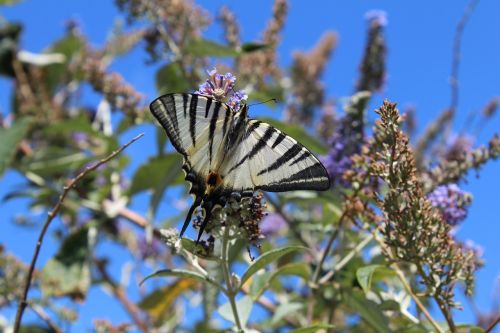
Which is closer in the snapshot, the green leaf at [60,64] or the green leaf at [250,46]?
the green leaf at [250,46]

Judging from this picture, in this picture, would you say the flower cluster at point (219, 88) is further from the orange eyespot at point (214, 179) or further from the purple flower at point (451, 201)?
the purple flower at point (451, 201)

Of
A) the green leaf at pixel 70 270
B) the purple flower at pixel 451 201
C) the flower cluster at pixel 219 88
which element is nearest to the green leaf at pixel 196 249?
the flower cluster at pixel 219 88

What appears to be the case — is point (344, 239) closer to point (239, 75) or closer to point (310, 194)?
point (310, 194)

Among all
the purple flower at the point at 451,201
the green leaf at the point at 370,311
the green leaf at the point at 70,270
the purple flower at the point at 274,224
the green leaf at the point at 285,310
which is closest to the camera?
the green leaf at the point at 370,311

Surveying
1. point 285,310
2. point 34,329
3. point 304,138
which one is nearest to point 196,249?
point 285,310

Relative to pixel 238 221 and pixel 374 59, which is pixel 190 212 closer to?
pixel 238 221

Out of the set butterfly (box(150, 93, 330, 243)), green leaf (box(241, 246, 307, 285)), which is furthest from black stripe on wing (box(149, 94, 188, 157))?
green leaf (box(241, 246, 307, 285))

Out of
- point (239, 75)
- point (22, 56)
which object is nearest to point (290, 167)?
point (239, 75)
